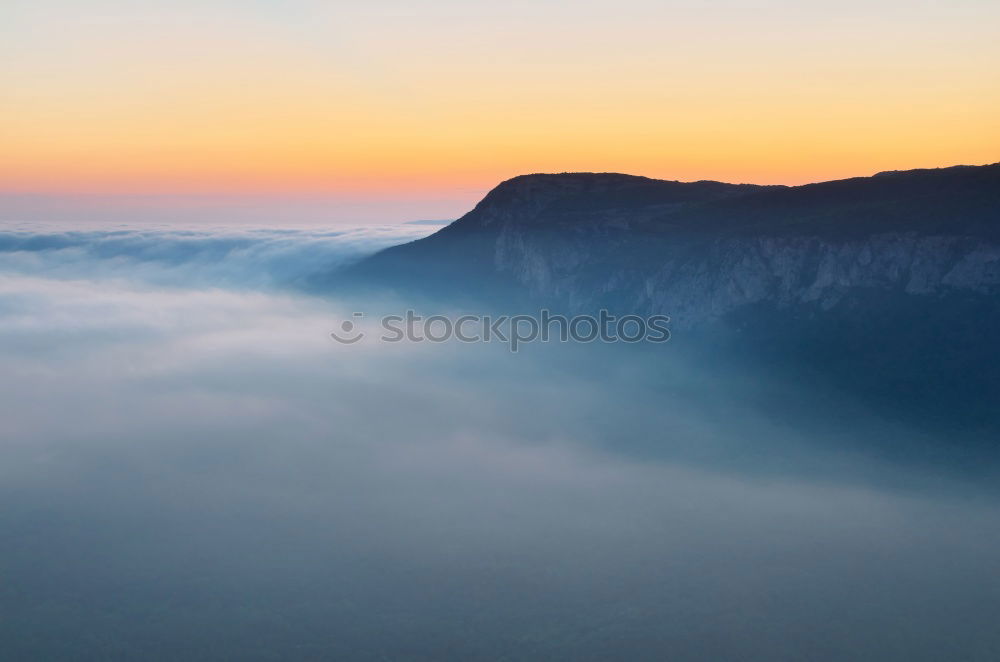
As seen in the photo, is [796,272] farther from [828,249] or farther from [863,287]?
[863,287]

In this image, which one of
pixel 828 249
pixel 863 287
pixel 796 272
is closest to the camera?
pixel 863 287

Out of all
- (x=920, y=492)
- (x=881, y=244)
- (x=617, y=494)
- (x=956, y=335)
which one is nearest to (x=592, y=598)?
(x=617, y=494)

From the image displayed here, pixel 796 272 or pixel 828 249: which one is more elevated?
pixel 828 249

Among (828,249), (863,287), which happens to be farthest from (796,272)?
(863,287)

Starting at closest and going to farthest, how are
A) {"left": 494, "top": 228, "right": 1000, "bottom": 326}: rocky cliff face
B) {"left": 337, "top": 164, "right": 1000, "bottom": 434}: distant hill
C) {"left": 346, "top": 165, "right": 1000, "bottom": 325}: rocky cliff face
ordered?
{"left": 337, "top": 164, "right": 1000, "bottom": 434}: distant hill → {"left": 494, "top": 228, "right": 1000, "bottom": 326}: rocky cliff face → {"left": 346, "top": 165, "right": 1000, "bottom": 325}: rocky cliff face

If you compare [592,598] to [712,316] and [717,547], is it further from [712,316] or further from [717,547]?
[712,316]

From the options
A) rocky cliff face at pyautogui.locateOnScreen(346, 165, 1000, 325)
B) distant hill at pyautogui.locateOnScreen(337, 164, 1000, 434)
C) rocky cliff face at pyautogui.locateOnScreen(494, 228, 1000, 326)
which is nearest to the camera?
distant hill at pyautogui.locateOnScreen(337, 164, 1000, 434)

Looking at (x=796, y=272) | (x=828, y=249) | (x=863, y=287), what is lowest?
A: (x=863, y=287)

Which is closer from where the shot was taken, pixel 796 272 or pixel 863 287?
pixel 863 287

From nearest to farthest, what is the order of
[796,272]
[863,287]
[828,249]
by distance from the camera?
[863,287]
[828,249]
[796,272]

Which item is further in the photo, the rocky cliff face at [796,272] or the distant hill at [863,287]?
the rocky cliff face at [796,272]

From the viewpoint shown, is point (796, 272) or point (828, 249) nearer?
point (828, 249)
